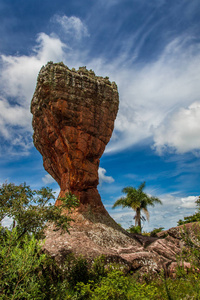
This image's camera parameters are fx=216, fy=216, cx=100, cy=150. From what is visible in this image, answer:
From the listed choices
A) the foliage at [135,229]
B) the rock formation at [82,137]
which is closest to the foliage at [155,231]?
the foliage at [135,229]

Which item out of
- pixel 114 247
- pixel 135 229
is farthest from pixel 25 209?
pixel 135 229

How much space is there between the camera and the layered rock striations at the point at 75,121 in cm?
2269

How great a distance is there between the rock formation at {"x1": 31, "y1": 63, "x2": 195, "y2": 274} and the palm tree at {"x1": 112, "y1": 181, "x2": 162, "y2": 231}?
38.2 feet

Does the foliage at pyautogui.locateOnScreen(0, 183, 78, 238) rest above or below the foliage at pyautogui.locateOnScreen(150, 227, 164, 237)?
above

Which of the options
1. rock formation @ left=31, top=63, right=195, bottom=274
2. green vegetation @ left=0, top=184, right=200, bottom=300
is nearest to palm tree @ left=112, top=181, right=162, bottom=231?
rock formation @ left=31, top=63, right=195, bottom=274

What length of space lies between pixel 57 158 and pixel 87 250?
12.1 m

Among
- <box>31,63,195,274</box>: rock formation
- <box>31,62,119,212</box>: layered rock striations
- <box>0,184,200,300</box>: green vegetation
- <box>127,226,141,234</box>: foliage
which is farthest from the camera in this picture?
<box>127,226,141,234</box>: foliage

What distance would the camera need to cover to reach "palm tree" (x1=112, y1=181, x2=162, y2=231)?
118ft

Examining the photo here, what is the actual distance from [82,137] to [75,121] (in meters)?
1.88

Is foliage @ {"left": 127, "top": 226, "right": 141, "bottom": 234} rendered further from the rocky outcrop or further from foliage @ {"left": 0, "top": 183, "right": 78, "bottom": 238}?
foliage @ {"left": 0, "top": 183, "right": 78, "bottom": 238}

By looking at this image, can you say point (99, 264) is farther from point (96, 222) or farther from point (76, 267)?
point (96, 222)

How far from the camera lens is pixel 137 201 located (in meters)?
36.1

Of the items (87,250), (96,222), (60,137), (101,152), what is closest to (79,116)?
(60,137)

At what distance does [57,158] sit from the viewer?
25266 millimetres
